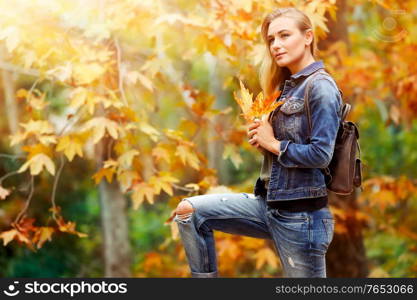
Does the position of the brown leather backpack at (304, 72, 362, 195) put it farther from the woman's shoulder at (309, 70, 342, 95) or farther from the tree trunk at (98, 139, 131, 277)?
the tree trunk at (98, 139, 131, 277)

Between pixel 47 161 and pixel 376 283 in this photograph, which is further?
pixel 47 161

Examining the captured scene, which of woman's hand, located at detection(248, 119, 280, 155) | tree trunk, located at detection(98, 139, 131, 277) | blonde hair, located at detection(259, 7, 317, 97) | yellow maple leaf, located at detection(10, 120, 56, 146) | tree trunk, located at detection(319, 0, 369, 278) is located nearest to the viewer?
woman's hand, located at detection(248, 119, 280, 155)

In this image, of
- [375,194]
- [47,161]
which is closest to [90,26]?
[47,161]

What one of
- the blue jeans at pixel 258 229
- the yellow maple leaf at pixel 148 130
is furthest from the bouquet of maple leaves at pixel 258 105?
the yellow maple leaf at pixel 148 130

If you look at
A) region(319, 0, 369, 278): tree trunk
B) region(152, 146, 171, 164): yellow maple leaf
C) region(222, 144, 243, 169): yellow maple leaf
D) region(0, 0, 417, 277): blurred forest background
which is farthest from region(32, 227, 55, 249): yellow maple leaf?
region(319, 0, 369, 278): tree trunk

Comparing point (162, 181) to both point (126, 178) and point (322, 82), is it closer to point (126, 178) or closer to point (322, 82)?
A: point (126, 178)

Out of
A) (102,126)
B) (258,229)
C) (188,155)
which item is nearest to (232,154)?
(188,155)

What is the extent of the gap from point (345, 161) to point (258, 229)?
0.59 metres

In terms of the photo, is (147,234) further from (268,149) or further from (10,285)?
(268,149)

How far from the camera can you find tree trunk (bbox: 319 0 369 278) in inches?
220

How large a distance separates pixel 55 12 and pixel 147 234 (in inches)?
329

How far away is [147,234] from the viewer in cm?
1198

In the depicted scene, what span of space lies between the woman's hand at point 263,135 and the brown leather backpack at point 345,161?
30 centimetres

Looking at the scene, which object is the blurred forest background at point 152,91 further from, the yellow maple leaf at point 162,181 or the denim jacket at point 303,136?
the denim jacket at point 303,136
